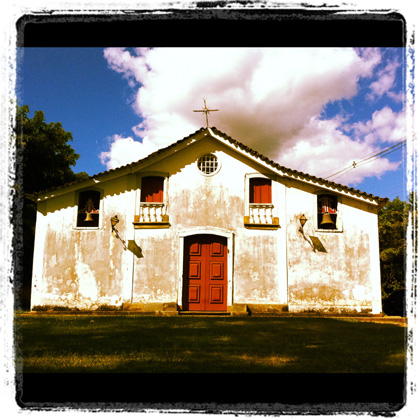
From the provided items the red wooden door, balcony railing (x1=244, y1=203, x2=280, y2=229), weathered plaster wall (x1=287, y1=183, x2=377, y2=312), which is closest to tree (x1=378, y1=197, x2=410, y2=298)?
weathered plaster wall (x1=287, y1=183, x2=377, y2=312)

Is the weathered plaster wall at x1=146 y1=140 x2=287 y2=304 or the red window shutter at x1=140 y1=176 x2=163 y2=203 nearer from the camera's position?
the weathered plaster wall at x1=146 y1=140 x2=287 y2=304

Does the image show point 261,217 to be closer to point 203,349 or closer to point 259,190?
point 259,190

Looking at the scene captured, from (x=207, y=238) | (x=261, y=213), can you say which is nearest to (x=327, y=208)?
(x=261, y=213)

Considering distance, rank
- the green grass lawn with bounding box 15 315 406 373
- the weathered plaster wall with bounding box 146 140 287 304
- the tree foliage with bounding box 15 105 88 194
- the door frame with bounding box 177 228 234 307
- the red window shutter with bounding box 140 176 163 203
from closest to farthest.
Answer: the green grass lawn with bounding box 15 315 406 373 < the door frame with bounding box 177 228 234 307 < the weathered plaster wall with bounding box 146 140 287 304 < the red window shutter with bounding box 140 176 163 203 < the tree foliage with bounding box 15 105 88 194

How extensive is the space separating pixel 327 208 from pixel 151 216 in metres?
6.72

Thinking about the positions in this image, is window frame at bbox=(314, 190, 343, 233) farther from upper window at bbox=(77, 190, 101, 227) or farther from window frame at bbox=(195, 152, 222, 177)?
upper window at bbox=(77, 190, 101, 227)

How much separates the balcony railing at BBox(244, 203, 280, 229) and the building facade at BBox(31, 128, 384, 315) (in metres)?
0.04

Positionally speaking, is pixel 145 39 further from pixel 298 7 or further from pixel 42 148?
pixel 42 148

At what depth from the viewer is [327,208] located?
12.3 metres

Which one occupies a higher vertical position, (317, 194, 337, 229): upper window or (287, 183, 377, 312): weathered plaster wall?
(317, 194, 337, 229): upper window

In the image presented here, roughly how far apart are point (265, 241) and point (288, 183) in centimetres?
244

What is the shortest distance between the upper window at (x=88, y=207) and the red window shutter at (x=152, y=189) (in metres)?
1.73

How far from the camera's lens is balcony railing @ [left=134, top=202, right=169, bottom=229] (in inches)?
466

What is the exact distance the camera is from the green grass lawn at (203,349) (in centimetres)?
Answer: 384
